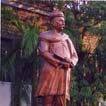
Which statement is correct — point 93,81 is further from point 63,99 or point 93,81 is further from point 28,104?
point 63,99

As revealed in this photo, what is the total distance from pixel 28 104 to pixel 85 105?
5.71 feet

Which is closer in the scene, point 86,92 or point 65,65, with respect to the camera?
point 65,65

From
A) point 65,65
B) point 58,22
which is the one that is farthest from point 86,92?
point 65,65

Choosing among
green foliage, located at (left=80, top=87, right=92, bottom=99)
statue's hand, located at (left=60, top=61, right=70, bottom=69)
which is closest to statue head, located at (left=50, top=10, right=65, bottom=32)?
statue's hand, located at (left=60, top=61, right=70, bottom=69)

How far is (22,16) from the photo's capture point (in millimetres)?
15242

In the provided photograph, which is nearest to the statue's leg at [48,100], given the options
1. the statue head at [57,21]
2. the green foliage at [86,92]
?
the statue head at [57,21]

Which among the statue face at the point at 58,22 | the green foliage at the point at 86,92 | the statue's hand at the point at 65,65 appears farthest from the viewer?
the green foliage at the point at 86,92

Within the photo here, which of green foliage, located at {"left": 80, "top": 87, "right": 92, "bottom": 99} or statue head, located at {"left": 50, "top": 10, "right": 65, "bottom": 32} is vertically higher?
statue head, located at {"left": 50, "top": 10, "right": 65, "bottom": 32}

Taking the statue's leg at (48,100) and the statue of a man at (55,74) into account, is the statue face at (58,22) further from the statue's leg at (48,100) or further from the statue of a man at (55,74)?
the statue's leg at (48,100)

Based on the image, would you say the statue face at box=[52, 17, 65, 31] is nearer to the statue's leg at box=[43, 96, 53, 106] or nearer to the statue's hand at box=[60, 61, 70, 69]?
the statue's hand at box=[60, 61, 70, 69]

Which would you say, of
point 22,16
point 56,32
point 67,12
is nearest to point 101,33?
point 67,12

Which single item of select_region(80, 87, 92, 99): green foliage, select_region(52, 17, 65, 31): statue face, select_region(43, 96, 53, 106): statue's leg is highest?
select_region(52, 17, 65, 31): statue face

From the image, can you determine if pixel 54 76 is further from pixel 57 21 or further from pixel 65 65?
pixel 57 21

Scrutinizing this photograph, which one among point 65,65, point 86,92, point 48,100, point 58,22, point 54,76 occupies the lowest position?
point 86,92
